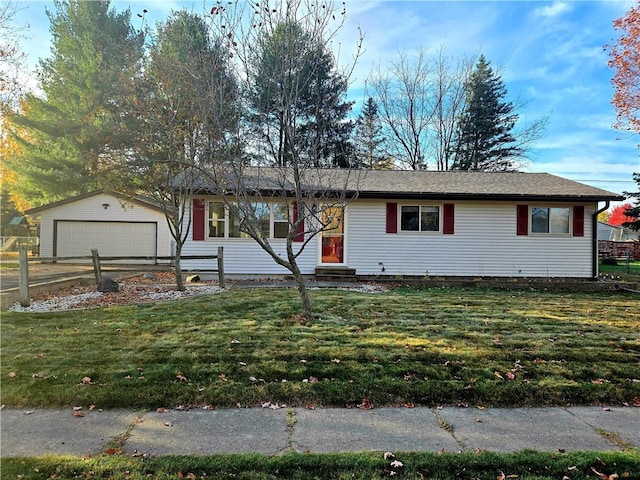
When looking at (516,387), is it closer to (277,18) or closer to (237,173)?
(237,173)

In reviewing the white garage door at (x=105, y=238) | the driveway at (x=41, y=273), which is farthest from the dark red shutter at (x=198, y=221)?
the white garage door at (x=105, y=238)

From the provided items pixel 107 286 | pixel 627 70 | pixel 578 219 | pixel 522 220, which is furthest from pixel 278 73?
pixel 627 70

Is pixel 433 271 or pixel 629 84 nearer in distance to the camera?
pixel 433 271

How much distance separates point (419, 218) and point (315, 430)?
10.5 meters

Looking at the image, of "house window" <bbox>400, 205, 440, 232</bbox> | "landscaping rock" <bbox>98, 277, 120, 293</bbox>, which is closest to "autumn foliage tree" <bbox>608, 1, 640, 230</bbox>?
"house window" <bbox>400, 205, 440, 232</bbox>

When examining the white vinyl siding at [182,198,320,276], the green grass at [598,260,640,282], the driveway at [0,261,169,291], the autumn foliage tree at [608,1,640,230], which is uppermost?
the autumn foliage tree at [608,1,640,230]

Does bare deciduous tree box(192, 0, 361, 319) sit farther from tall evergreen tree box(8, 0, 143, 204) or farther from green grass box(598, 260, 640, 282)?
tall evergreen tree box(8, 0, 143, 204)

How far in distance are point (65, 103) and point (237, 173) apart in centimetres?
2145

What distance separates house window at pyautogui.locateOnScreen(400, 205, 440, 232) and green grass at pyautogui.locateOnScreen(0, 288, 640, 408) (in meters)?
5.75

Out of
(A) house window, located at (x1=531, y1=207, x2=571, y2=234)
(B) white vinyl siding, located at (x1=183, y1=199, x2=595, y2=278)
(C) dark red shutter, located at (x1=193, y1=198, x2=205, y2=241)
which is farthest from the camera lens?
(A) house window, located at (x1=531, y1=207, x2=571, y2=234)

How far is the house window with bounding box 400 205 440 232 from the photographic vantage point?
12.6 metres

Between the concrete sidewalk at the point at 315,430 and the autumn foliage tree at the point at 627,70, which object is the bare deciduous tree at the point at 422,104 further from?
the concrete sidewalk at the point at 315,430

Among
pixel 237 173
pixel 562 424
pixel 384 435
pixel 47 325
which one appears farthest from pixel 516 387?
pixel 47 325

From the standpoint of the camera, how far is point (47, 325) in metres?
5.80
